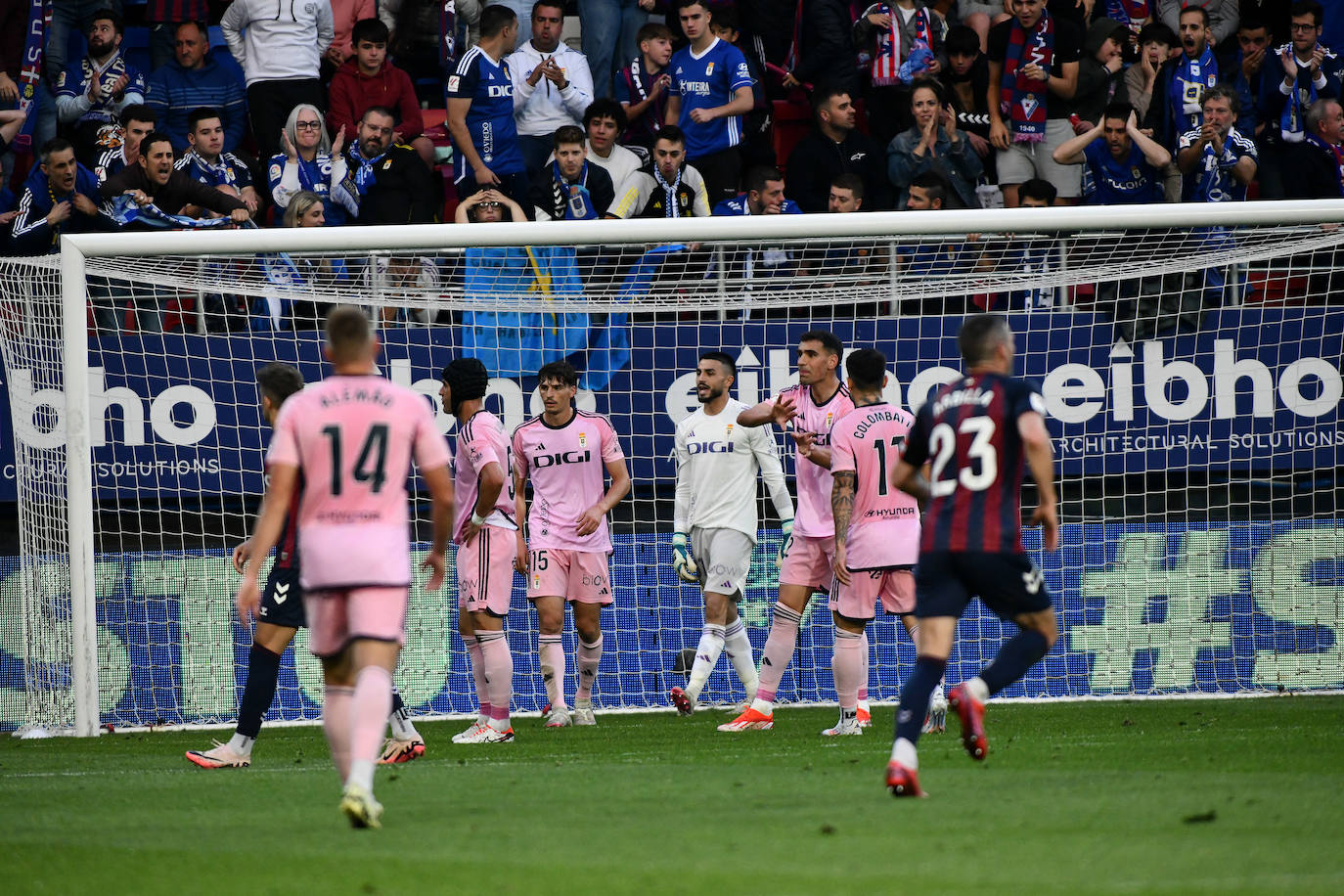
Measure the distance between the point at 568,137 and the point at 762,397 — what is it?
9.33 ft

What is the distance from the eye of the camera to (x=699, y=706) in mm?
12469

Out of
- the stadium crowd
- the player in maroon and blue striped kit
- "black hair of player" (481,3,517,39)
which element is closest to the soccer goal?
the stadium crowd

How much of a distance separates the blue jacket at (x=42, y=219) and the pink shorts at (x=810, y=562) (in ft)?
22.2

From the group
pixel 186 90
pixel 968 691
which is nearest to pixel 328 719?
pixel 968 691

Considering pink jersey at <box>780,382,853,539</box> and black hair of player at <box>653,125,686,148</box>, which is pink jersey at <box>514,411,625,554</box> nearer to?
pink jersey at <box>780,382,853,539</box>

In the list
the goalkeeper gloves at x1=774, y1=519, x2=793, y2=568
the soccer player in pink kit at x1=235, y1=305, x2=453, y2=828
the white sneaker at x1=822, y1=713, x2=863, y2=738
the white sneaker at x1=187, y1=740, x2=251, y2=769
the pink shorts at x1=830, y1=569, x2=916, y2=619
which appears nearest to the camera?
the soccer player in pink kit at x1=235, y1=305, x2=453, y2=828

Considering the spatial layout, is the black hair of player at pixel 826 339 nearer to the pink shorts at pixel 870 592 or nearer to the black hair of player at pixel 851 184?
the pink shorts at pixel 870 592

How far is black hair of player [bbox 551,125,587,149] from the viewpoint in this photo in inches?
520

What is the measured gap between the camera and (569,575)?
10906 millimetres

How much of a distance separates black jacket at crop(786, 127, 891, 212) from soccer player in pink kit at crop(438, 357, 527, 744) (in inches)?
189

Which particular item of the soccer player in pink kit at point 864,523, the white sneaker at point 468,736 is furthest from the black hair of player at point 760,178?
the white sneaker at point 468,736

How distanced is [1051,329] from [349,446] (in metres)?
7.95

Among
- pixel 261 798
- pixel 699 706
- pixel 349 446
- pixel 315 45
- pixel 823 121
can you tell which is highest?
pixel 315 45

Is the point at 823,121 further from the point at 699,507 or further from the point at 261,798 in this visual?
the point at 261,798
